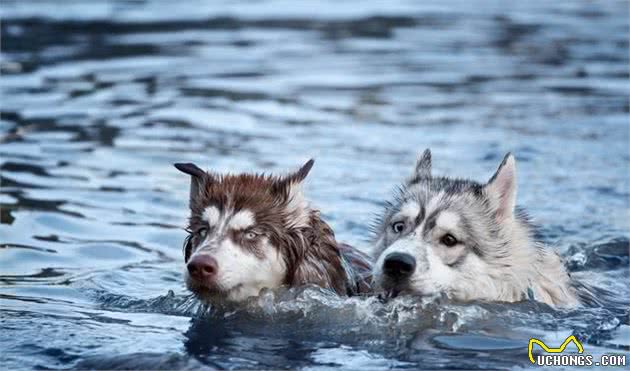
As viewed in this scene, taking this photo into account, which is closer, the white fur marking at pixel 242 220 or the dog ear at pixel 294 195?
the white fur marking at pixel 242 220

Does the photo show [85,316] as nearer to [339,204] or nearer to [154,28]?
[339,204]

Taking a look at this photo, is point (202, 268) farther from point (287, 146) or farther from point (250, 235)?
point (287, 146)

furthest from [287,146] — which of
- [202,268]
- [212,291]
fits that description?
[202,268]

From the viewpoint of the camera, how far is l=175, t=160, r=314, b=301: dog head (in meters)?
8.07

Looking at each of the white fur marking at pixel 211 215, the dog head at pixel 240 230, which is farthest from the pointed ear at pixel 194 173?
the white fur marking at pixel 211 215

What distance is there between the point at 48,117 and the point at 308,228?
9.32 meters

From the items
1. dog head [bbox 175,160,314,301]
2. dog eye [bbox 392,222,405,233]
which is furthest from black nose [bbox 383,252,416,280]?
dog head [bbox 175,160,314,301]

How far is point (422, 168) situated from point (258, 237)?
1.68 metres

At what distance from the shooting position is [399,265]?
27.3 feet

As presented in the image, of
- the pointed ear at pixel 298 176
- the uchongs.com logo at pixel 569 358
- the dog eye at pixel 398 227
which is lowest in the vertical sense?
the uchongs.com logo at pixel 569 358

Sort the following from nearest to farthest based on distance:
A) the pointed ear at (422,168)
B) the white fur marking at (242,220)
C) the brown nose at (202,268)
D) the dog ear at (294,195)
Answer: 1. the brown nose at (202,268)
2. the white fur marking at (242,220)
3. the dog ear at (294,195)
4. the pointed ear at (422,168)

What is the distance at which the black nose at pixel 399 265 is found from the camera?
8328mm

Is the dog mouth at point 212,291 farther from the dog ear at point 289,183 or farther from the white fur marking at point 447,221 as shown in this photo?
the white fur marking at point 447,221

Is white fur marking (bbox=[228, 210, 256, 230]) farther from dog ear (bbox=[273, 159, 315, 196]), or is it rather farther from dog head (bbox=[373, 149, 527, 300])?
dog head (bbox=[373, 149, 527, 300])
